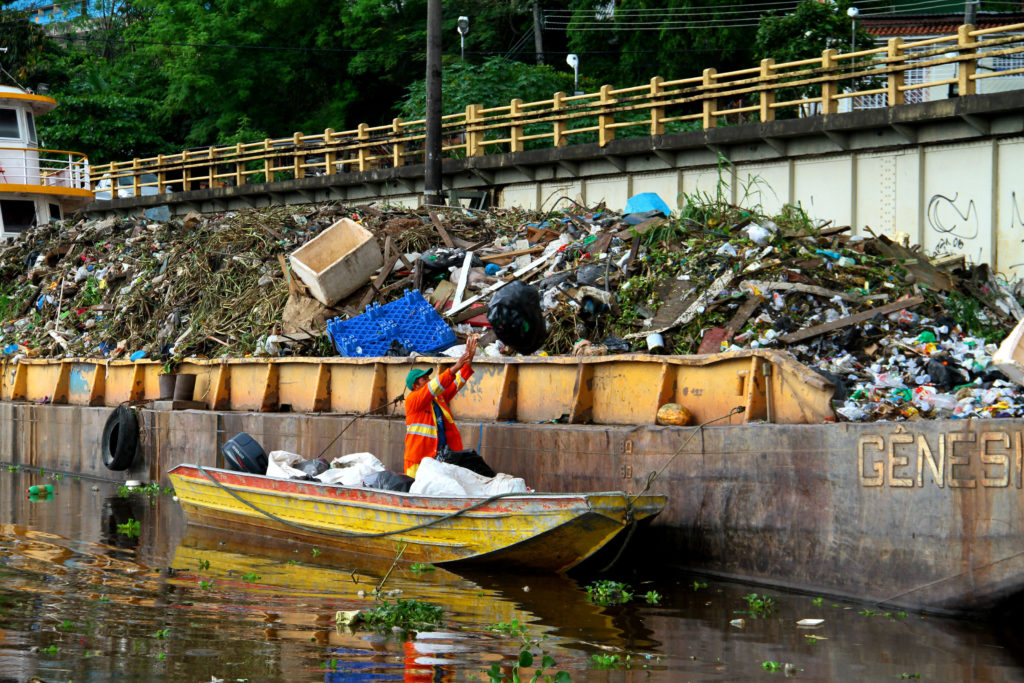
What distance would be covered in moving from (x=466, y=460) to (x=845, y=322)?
11.6ft

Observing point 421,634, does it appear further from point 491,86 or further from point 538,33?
point 538,33

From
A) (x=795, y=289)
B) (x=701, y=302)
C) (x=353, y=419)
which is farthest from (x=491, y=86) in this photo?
(x=795, y=289)

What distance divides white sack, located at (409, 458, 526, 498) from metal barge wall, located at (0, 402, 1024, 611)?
2.37 ft

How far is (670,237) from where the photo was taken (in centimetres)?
1266

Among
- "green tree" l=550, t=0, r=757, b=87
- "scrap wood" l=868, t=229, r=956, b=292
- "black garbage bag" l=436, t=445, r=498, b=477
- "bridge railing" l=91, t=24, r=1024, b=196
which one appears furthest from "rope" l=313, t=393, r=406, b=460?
"green tree" l=550, t=0, r=757, b=87

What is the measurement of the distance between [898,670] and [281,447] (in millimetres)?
8305

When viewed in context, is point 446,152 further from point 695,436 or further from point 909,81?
point 695,436

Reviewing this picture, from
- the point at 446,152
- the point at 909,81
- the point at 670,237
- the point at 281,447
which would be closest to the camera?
the point at 670,237

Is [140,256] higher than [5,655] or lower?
higher

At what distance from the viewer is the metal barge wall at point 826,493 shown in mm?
8211

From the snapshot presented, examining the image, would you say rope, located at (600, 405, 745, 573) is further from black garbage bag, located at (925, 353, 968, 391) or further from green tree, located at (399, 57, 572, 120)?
green tree, located at (399, 57, 572, 120)

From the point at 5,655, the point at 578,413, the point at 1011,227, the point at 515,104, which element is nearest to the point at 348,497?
the point at 578,413

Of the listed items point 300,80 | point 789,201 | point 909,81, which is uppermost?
point 300,80

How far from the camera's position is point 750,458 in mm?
9492
